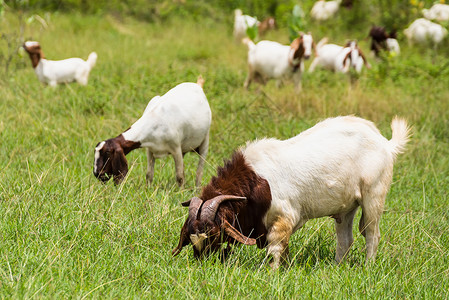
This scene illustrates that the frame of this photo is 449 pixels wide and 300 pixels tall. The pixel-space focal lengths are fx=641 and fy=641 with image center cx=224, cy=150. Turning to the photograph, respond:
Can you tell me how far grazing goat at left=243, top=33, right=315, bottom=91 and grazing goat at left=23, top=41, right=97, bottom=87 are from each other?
3036 mm

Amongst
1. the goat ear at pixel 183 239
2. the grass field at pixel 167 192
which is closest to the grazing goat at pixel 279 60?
the grass field at pixel 167 192

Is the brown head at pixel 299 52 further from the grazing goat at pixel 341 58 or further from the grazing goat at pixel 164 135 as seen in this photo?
the grazing goat at pixel 164 135

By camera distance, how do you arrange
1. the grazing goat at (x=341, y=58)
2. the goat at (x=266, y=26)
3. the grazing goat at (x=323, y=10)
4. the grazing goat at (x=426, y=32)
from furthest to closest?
the grazing goat at (x=323, y=10)
the goat at (x=266, y=26)
the grazing goat at (x=426, y=32)
the grazing goat at (x=341, y=58)

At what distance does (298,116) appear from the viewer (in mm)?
9375

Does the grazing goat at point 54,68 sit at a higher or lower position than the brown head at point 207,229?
lower

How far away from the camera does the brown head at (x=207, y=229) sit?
4.14 meters

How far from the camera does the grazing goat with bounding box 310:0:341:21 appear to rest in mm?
18344

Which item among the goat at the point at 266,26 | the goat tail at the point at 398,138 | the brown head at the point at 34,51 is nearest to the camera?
the goat tail at the point at 398,138

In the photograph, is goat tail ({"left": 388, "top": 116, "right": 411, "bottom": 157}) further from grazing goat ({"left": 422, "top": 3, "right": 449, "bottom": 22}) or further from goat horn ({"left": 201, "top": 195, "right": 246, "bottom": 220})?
grazing goat ({"left": 422, "top": 3, "right": 449, "bottom": 22})

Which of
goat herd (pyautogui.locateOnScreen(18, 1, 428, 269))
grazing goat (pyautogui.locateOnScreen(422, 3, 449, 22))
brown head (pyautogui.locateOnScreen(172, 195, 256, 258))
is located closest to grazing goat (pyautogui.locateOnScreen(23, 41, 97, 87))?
goat herd (pyautogui.locateOnScreen(18, 1, 428, 269))

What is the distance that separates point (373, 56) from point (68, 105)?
915 centimetres

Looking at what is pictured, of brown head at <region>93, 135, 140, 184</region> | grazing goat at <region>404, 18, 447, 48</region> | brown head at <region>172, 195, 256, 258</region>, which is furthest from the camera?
grazing goat at <region>404, 18, 447, 48</region>

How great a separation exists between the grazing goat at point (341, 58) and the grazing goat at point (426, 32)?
2932 mm

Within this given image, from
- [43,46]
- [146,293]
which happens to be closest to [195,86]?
[146,293]
